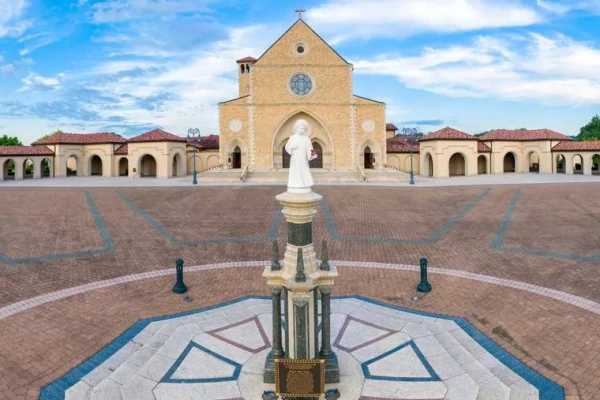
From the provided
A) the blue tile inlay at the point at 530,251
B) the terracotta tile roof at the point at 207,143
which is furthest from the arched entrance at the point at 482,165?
the blue tile inlay at the point at 530,251

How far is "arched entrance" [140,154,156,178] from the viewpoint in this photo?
1956 inches

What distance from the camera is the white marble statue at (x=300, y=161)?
21.2ft

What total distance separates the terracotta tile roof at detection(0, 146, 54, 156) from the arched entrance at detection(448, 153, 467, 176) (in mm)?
47303

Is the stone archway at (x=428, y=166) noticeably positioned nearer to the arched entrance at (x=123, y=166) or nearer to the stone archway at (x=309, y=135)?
the stone archway at (x=309, y=135)

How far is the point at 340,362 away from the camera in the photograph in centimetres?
730

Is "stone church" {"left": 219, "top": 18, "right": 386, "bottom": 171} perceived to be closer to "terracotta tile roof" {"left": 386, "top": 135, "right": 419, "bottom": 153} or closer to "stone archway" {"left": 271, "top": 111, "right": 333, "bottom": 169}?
"stone archway" {"left": 271, "top": 111, "right": 333, "bottom": 169}

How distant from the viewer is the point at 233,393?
6.51 meters

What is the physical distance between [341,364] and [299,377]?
136 cm

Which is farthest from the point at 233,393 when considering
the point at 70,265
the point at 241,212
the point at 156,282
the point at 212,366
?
the point at 241,212

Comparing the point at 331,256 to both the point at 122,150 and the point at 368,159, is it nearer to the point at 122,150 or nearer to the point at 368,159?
the point at 368,159

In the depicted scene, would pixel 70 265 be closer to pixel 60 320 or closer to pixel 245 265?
pixel 60 320

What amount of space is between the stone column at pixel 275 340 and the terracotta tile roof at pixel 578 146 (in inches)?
1969

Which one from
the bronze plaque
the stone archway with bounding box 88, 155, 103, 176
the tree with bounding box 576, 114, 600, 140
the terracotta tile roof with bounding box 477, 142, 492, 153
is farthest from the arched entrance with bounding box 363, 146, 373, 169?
the tree with bounding box 576, 114, 600, 140

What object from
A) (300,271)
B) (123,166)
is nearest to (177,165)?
(123,166)
